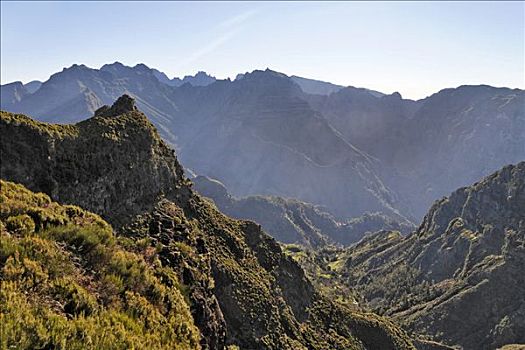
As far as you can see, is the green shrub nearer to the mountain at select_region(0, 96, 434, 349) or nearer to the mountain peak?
the mountain at select_region(0, 96, 434, 349)

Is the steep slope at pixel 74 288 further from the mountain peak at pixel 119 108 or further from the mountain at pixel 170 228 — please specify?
the mountain peak at pixel 119 108

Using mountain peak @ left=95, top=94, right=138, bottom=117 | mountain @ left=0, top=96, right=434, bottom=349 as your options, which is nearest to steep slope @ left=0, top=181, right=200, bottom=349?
mountain @ left=0, top=96, right=434, bottom=349

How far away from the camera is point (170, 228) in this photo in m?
43.4

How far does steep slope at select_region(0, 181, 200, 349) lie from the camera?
1638cm

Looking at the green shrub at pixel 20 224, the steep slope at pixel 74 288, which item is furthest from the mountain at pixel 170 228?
the green shrub at pixel 20 224

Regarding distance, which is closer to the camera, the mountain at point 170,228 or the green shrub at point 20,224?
the green shrub at point 20,224

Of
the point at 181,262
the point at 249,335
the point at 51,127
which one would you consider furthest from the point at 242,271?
the point at 51,127

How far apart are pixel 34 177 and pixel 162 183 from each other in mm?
17828

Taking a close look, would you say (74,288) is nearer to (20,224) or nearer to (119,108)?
(20,224)

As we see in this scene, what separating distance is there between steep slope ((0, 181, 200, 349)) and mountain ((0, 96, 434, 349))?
373mm

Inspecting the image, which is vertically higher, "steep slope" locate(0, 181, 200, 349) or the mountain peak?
the mountain peak

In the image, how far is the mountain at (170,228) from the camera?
3338 cm

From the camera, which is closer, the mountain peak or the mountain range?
the mountain range

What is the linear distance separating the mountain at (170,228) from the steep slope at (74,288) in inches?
14.7
